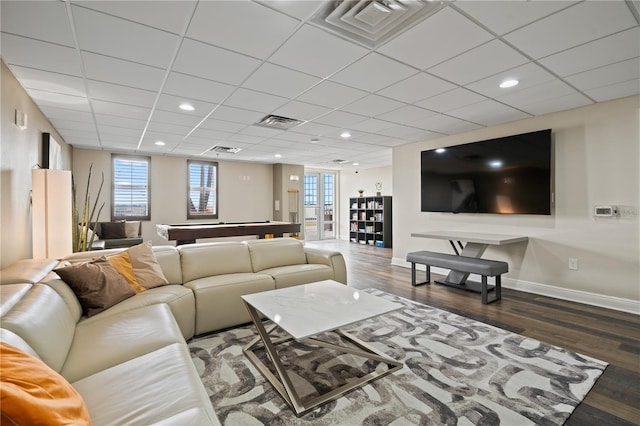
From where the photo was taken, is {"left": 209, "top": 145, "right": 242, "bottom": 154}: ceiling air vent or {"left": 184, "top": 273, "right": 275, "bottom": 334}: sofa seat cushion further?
→ {"left": 209, "top": 145, "right": 242, "bottom": 154}: ceiling air vent

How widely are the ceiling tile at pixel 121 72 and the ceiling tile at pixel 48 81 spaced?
272 millimetres

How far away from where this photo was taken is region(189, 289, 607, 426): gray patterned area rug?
1.71 metres

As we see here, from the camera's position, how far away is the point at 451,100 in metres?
3.42

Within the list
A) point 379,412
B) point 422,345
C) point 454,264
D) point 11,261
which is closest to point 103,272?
point 11,261

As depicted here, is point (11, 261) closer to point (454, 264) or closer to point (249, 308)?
point (249, 308)

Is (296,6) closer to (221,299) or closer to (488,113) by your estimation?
(221,299)

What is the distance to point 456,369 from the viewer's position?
2.19 m

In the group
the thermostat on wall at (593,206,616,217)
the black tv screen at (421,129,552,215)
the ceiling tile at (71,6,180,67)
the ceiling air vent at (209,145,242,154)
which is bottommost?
the thermostat on wall at (593,206,616,217)

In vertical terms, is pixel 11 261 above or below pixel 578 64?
below

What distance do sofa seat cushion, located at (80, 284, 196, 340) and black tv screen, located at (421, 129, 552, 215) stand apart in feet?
13.7

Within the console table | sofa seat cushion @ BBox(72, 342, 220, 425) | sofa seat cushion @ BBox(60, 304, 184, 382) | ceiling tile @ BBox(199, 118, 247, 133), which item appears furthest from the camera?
ceiling tile @ BBox(199, 118, 247, 133)

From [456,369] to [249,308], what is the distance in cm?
160

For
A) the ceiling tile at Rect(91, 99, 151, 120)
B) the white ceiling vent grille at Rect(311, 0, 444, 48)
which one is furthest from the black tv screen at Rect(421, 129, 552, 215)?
the ceiling tile at Rect(91, 99, 151, 120)

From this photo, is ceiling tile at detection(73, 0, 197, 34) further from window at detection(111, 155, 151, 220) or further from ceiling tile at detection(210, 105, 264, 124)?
window at detection(111, 155, 151, 220)
